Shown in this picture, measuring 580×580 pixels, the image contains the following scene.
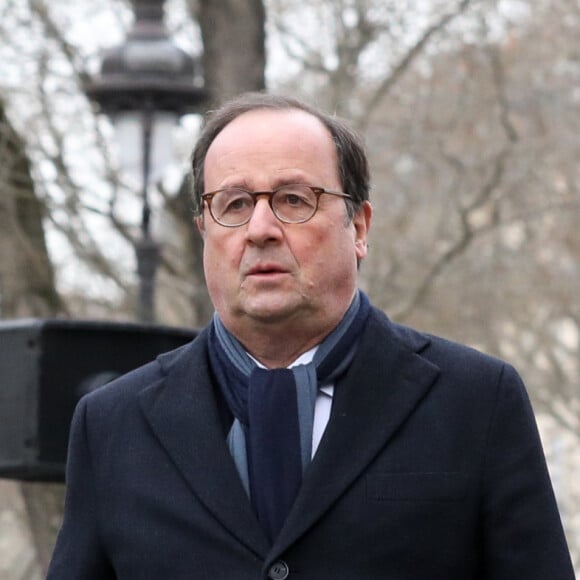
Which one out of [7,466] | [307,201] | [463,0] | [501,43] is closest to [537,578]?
[307,201]

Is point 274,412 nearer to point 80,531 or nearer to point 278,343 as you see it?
point 278,343

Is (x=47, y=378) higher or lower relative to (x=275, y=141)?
lower

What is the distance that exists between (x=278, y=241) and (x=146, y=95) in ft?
24.0

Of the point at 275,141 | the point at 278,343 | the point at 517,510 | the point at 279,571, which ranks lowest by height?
the point at 279,571

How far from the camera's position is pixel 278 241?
378 centimetres

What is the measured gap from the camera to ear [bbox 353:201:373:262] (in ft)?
13.4

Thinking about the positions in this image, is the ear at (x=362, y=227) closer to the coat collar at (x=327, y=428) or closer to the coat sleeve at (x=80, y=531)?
the coat collar at (x=327, y=428)

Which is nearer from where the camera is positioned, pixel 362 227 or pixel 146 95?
pixel 362 227

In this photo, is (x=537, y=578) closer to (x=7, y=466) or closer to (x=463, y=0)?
(x=7, y=466)

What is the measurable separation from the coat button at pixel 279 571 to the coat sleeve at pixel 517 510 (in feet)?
1.29

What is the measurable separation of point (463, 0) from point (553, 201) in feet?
15.5

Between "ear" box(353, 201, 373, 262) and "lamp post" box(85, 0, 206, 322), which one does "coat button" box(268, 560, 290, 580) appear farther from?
"lamp post" box(85, 0, 206, 322)

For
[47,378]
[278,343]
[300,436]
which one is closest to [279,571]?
[300,436]

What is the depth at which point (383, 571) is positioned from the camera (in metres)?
3.70
